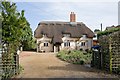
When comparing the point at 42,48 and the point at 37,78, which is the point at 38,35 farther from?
the point at 37,78

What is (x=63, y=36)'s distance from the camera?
55094mm

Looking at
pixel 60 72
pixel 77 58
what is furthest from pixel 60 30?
pixel 60 72

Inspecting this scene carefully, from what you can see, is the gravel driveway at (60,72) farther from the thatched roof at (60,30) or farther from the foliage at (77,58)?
the thatched roof at (60,30)

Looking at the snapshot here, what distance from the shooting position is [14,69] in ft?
50.3

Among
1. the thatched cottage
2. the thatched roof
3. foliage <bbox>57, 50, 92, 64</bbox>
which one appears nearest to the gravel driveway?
foliage <bbox>57, 50, 92, 64</bbox>

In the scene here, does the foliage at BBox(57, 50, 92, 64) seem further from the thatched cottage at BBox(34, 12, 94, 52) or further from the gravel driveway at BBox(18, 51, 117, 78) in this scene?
the thatched cottage at BBox(34, 12, 94, 52)

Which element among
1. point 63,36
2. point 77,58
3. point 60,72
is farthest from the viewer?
point 63,36

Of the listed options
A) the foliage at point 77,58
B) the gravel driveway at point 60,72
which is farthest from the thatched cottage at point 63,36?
the gravel driveway at point 60,72

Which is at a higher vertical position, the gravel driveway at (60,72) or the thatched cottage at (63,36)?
the thatched cottage at (63,36)

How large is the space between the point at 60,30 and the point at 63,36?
1.50 meters

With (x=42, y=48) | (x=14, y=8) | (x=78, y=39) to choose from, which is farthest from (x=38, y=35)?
(x=14, y=8)

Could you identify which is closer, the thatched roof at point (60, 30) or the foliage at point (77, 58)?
the foliage at point (77, 58)

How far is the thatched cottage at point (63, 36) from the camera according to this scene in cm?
5372

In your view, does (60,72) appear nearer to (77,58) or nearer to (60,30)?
(77,58)
